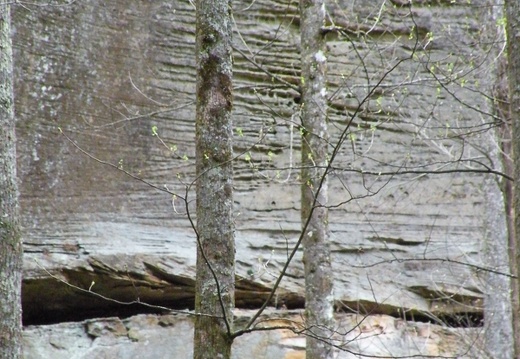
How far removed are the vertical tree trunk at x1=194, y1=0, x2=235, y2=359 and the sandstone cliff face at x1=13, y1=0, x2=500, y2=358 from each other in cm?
336

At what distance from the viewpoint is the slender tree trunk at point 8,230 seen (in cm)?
497

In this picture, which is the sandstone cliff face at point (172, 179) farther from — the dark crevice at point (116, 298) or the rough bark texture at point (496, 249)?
the rough bark texture at point (496, 249)

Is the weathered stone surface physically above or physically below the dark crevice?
below

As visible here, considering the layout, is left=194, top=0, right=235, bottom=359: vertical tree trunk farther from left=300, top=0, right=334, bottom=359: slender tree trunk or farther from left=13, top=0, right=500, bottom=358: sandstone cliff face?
left=13, top=0, right=500, bottom=358: sandstone cliff face

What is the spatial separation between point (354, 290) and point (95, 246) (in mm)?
3192

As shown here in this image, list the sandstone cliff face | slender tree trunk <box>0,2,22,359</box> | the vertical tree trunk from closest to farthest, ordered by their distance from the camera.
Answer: the vertical tree trunk, slender tree trunk <box>0,2,22,359</box>, the sandstone cliff face

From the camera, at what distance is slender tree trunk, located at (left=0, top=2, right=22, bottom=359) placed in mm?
4969

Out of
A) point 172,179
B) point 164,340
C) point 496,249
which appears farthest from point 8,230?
point 496,249

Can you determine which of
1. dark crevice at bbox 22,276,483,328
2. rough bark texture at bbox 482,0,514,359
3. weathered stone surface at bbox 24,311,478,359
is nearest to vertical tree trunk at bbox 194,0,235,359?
weathered stone surface at bbox 24,311,478,359

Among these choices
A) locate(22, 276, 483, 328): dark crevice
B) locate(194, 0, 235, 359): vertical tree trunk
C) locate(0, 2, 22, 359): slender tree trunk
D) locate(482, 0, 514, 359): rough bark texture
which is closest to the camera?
locate(194, 0, 235, 359): vertical tree trunk

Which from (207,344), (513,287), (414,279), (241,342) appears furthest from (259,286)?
(207,344)

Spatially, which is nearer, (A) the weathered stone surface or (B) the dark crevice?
(A) the weathered stone surface

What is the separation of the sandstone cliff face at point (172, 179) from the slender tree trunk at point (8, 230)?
2.00m

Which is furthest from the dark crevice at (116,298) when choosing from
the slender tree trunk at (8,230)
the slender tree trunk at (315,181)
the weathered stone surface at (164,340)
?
the slender tree trunk at (8,230)
